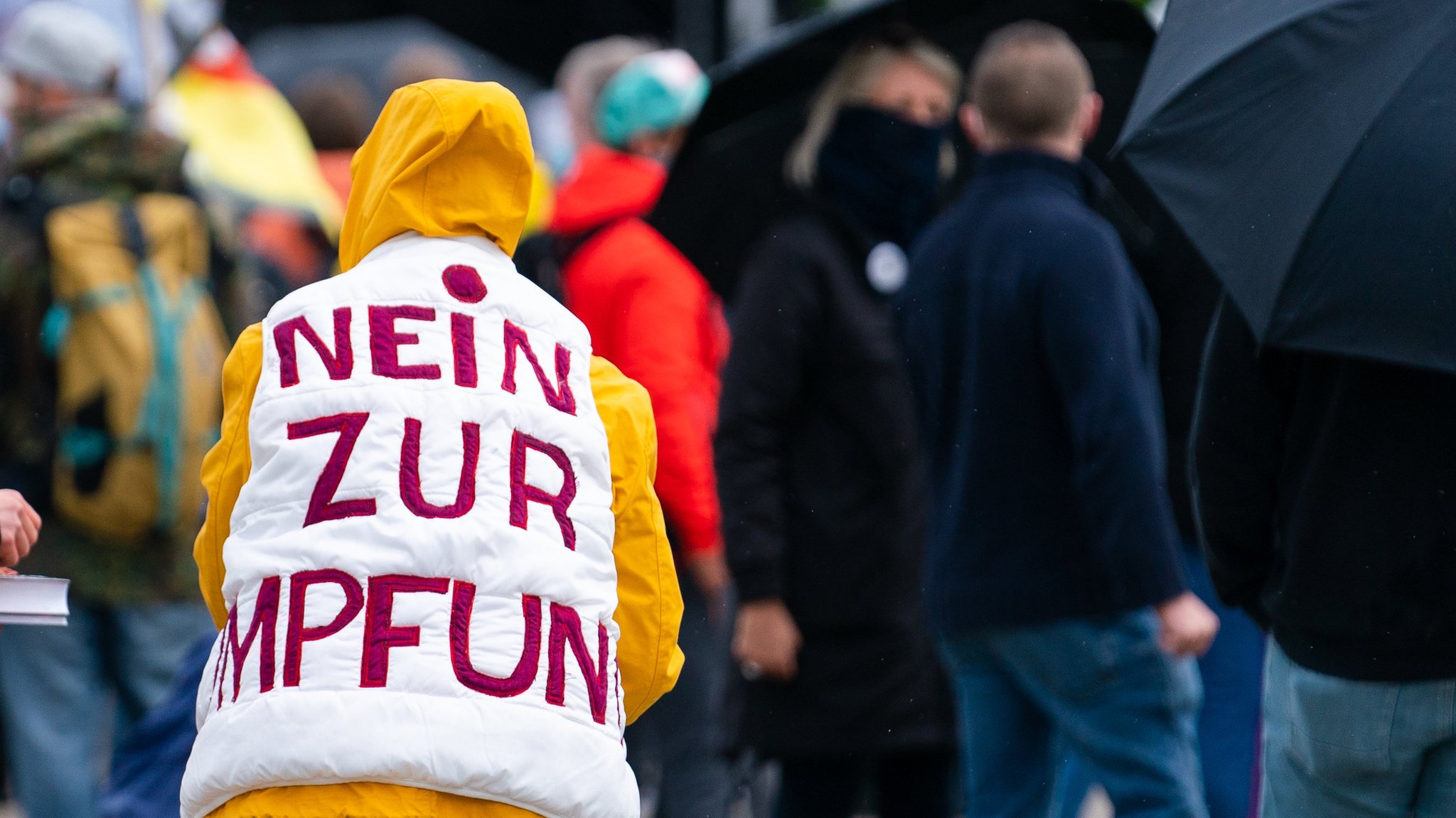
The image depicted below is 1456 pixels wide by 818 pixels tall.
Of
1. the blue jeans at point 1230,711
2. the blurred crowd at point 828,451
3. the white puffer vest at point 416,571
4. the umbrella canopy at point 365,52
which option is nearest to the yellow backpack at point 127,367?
the blurred crowd at point 828,451

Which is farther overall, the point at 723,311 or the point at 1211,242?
the point at 723,311

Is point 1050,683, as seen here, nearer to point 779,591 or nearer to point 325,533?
point 779,591

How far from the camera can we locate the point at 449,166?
293cm

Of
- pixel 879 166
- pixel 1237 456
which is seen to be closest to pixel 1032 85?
pixel 879 166

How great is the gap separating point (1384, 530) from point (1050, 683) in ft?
3.92

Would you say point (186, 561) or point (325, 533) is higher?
point (325, 533)

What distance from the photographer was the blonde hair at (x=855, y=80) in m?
4.99

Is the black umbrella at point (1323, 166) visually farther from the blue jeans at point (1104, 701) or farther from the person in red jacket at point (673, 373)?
the person in red jacket at point (673, 373)

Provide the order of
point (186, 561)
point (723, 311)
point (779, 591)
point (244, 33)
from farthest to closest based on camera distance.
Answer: point (244, 33) → point (723, 311) → point (186, 561) → point (779, 591)

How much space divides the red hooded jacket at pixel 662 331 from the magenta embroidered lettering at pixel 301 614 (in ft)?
9.59

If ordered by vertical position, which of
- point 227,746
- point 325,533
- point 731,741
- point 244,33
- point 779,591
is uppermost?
point 325,533

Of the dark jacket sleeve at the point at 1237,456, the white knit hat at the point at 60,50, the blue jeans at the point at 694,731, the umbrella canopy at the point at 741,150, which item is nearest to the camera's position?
the dark jacket sleeve at the point at 1237,456

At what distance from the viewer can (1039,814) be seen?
14.9ft

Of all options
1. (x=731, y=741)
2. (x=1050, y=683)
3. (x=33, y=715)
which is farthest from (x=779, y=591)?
(x=33, y=715)
